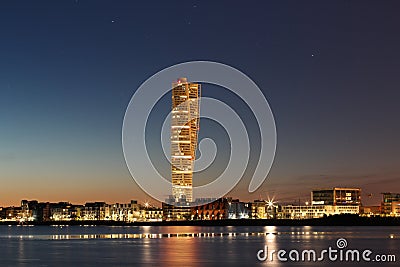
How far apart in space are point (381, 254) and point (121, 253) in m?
19.3

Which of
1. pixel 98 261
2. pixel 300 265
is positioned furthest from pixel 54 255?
pixel 300 265

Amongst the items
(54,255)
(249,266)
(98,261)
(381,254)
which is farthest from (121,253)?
(381,254)

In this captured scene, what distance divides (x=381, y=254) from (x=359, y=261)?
308 inches

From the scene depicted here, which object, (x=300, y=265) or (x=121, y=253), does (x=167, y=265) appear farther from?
(x=121, y=253)

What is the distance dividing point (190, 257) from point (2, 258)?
518 inches

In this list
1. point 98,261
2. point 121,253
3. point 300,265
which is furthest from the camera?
point 121,253

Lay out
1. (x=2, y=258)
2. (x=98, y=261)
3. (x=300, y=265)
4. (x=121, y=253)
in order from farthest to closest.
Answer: (x=121, y=253)
(x=2, y=258)
(x=98, y=261)
(x=300, y=265)

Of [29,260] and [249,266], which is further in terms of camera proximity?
[29,260]

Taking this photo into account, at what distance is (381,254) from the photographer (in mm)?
50750

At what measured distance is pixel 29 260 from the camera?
4825cm

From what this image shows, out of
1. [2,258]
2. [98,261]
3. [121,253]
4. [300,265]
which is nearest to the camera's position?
[300,265]

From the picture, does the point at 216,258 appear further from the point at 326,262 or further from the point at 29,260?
the point at 29,260

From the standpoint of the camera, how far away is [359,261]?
43.6m

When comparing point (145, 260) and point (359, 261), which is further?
point (145, 260)
